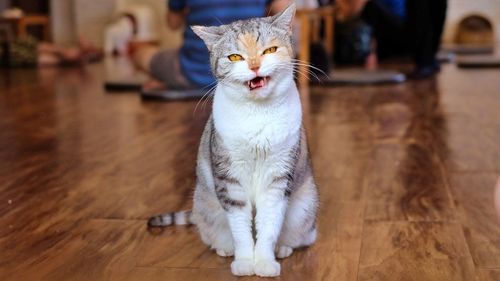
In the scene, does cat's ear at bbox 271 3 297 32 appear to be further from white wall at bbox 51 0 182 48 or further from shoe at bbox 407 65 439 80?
white wall at bbox 51 0 182 48

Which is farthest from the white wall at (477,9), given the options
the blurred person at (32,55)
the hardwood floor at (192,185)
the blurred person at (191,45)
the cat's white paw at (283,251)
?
the cat's white paw at (283,251)

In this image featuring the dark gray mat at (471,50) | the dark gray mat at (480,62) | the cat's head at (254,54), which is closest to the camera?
the cat's head at (254,54)

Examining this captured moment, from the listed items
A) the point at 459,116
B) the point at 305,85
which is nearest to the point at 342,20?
the point at 305,85

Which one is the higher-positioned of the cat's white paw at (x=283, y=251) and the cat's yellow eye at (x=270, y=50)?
the cat's yellow eye at (x=270, y=50)

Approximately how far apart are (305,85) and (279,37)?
9.38 ft

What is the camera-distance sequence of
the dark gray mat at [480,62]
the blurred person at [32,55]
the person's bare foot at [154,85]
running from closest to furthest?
the person's bare foot at [154,85] → the dark gray mat at [480,62] → the blurred person at [32,55]

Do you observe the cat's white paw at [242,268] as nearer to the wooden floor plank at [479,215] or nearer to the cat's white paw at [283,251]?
the cat's white paw at [283,251]

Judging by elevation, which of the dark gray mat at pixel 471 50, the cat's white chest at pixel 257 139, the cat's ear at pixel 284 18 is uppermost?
the cat's ear at pixel 284 18

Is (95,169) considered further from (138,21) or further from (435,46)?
(138,21)

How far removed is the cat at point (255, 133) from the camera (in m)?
1.16

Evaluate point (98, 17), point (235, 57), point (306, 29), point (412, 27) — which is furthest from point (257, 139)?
point (98, 17)

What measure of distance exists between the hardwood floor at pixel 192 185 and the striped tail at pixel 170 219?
21mm

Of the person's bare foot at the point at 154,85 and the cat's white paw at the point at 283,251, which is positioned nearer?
the cat's white paw at the point at 283,251

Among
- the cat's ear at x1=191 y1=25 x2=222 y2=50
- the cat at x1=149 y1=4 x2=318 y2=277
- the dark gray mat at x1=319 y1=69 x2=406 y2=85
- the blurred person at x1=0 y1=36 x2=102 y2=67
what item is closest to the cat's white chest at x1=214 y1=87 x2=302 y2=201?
the cat at x1=149 y1=4 x2=318 y2=277
